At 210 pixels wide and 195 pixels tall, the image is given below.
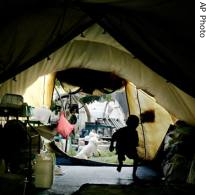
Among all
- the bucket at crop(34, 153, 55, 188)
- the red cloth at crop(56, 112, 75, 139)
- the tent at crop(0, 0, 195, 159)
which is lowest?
the bucket at crop(34, 153, 55, 188)

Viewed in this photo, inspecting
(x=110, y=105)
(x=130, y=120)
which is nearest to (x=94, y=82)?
(x=130, y=120)

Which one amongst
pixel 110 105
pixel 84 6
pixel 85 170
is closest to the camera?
pixel 84 6

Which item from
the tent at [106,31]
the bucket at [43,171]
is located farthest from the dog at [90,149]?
the tent at [106,31]

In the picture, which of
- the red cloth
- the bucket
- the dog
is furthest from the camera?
the dog

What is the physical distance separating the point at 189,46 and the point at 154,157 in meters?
4.59

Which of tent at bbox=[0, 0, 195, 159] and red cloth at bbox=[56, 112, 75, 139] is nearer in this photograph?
tent at bbox=[0, 0, 195, 159]

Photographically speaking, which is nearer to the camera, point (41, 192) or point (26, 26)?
point (26, 26)

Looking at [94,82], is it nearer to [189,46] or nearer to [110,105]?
[189,46]

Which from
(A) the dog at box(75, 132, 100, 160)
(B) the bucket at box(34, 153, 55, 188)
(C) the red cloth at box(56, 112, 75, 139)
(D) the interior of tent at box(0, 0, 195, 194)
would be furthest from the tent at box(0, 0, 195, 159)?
(A) the dog at box(75, 132, 100, 160)

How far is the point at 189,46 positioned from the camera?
4.25m

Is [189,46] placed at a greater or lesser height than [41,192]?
greater

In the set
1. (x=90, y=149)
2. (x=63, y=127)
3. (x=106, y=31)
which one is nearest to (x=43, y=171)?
(x=106, y=31)

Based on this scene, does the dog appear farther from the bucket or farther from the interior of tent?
the interior of tent

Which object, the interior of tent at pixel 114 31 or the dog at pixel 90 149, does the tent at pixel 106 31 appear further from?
the dog at pixel 90 149
